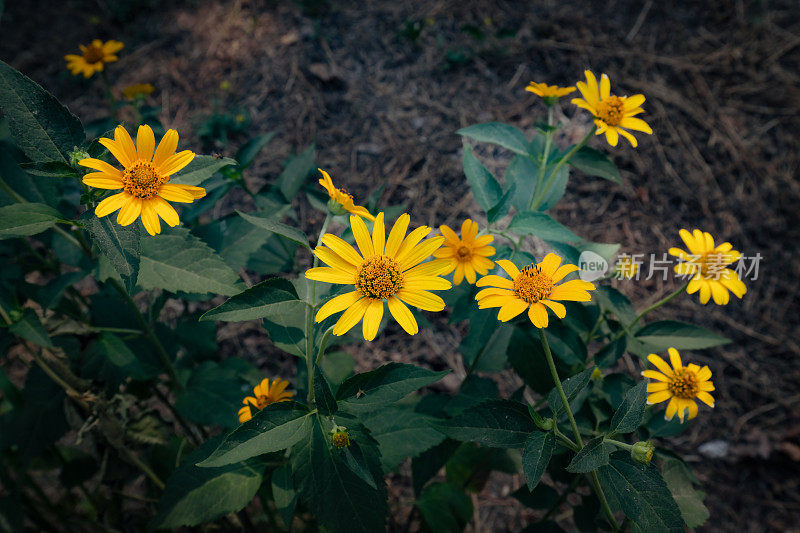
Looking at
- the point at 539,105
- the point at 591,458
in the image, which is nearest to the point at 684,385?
the point at 591,458

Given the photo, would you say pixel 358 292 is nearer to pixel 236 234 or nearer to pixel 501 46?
pixel 236 234

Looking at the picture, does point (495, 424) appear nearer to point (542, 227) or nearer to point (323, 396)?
point (323, 396)

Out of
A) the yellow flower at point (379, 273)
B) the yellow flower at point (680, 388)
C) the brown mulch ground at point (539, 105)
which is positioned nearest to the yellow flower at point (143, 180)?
the yellow flower at point (379, 273)

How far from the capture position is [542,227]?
1497 millimetres

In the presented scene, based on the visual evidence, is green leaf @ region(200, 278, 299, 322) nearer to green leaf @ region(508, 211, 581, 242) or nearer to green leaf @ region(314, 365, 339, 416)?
green leaf @ region(314, 365, 339, 416)

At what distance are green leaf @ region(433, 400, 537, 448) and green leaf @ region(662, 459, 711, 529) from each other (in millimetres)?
563

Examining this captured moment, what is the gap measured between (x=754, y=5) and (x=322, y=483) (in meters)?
4.26

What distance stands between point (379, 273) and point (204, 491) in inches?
35.6

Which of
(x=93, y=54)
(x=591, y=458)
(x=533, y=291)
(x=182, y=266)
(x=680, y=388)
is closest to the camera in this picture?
(x=591, y=458)

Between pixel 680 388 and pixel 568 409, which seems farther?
pixel 680 388

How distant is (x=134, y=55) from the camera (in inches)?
138

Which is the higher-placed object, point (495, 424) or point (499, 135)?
point (499, 135)

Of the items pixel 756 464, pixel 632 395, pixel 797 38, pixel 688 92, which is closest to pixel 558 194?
pixel 632 395

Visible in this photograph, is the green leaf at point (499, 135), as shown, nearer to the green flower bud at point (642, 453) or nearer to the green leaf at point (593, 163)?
the green leaf at point (593, 163)
